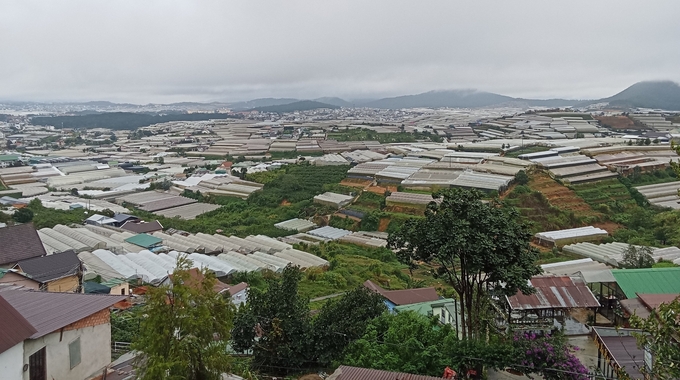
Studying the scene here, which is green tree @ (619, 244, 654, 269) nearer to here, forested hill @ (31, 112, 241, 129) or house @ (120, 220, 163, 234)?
house @ (120, 220, 163, 234)

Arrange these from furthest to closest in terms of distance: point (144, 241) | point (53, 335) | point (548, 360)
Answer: point (144, 241) < point (548, 360) < point (53, 335)

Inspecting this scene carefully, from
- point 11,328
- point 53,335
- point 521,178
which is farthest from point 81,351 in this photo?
point 521,178

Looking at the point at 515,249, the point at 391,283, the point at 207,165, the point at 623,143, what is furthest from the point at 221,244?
the point at 623,143

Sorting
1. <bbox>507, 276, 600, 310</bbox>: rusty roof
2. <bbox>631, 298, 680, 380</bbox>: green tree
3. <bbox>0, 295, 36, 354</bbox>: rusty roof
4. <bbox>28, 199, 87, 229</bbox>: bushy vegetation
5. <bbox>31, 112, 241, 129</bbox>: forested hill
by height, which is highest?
<bbox>31, 112, 241, 129</bbox>: forested hill

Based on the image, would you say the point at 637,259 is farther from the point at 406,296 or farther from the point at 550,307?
the point at 406,296

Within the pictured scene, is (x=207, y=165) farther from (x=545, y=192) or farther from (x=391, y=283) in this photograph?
(x=391, y=283)

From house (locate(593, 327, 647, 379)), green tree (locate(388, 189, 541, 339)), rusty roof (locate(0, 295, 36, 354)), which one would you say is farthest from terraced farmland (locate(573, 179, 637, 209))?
rusty roof (locate(0, 295, 36, 354))
